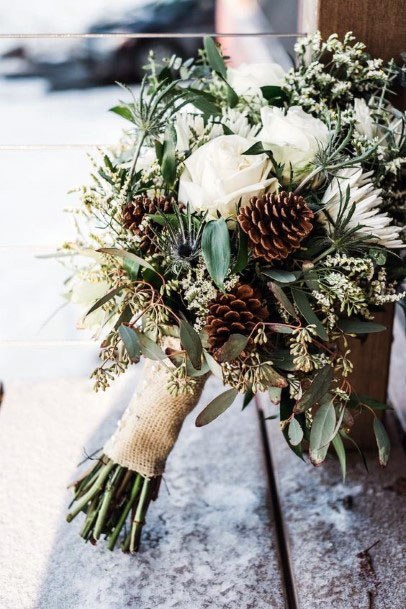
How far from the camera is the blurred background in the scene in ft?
8.11

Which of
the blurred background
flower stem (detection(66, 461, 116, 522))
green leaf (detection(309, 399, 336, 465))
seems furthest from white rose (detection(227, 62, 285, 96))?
the blurred background

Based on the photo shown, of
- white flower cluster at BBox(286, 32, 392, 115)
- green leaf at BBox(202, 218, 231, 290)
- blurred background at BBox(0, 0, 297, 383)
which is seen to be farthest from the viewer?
blurred background at BBox(0, 0, 297, 383)

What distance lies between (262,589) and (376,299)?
0.49 m

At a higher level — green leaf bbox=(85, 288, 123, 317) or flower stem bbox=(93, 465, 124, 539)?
green leaf bbox=(85, 288, 123, 317)

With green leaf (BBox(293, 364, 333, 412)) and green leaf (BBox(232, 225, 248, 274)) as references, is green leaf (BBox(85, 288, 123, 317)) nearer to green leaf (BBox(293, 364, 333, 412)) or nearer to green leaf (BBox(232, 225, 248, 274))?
green leaf (BBox(232, 225, 248, 274))

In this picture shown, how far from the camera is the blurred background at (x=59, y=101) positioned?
2.47 meters

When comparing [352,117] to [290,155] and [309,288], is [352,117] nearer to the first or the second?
[290,155]

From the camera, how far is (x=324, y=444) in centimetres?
95

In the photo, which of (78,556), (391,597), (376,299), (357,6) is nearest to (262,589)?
(391,597)

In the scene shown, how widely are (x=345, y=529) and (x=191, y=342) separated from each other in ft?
1.74

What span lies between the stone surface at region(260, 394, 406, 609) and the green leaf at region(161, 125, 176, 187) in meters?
0.66

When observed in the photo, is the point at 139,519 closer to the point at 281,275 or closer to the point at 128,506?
the point at 128,506

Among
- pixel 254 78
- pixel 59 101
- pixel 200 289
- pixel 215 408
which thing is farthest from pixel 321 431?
pixel 59 101

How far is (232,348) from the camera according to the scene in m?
0.90
